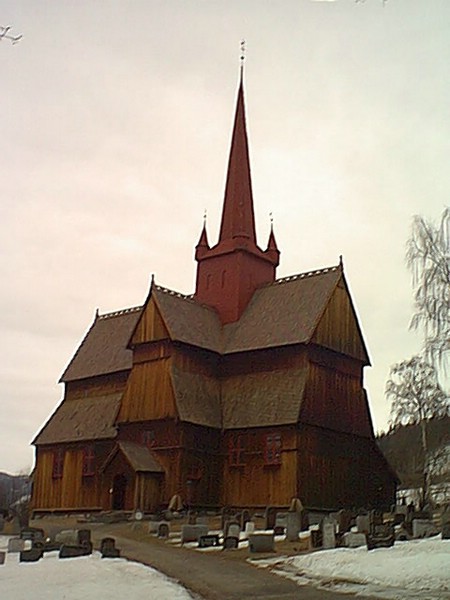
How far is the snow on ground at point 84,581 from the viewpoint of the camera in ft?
50.9

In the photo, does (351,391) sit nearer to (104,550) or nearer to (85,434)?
(85,434)

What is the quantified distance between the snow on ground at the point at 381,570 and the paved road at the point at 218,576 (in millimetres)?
576

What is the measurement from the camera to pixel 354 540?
894 inches

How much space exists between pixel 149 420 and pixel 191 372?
313 centimetres

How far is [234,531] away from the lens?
27.2 metres

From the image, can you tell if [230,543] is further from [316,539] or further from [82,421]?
[82,421]

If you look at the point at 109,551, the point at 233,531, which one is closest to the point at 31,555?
the point at 109,551

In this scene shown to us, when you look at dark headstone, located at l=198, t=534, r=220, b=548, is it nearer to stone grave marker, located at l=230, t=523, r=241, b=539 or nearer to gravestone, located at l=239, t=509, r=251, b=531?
stone grave marker, located at l=230, t=523, r=241, b=539

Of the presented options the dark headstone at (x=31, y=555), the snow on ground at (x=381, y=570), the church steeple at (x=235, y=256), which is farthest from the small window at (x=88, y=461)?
the snow on ground at (x=381, y=570)

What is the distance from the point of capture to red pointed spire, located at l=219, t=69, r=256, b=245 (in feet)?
157

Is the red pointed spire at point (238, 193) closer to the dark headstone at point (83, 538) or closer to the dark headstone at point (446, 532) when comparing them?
the dark headstone at point (83, 538)

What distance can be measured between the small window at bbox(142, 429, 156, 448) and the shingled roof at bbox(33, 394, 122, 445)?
2951mm

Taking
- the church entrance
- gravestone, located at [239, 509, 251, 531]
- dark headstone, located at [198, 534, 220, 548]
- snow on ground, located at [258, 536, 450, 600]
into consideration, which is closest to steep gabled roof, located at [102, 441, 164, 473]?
the church entrance

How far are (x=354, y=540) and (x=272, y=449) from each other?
619 inches
